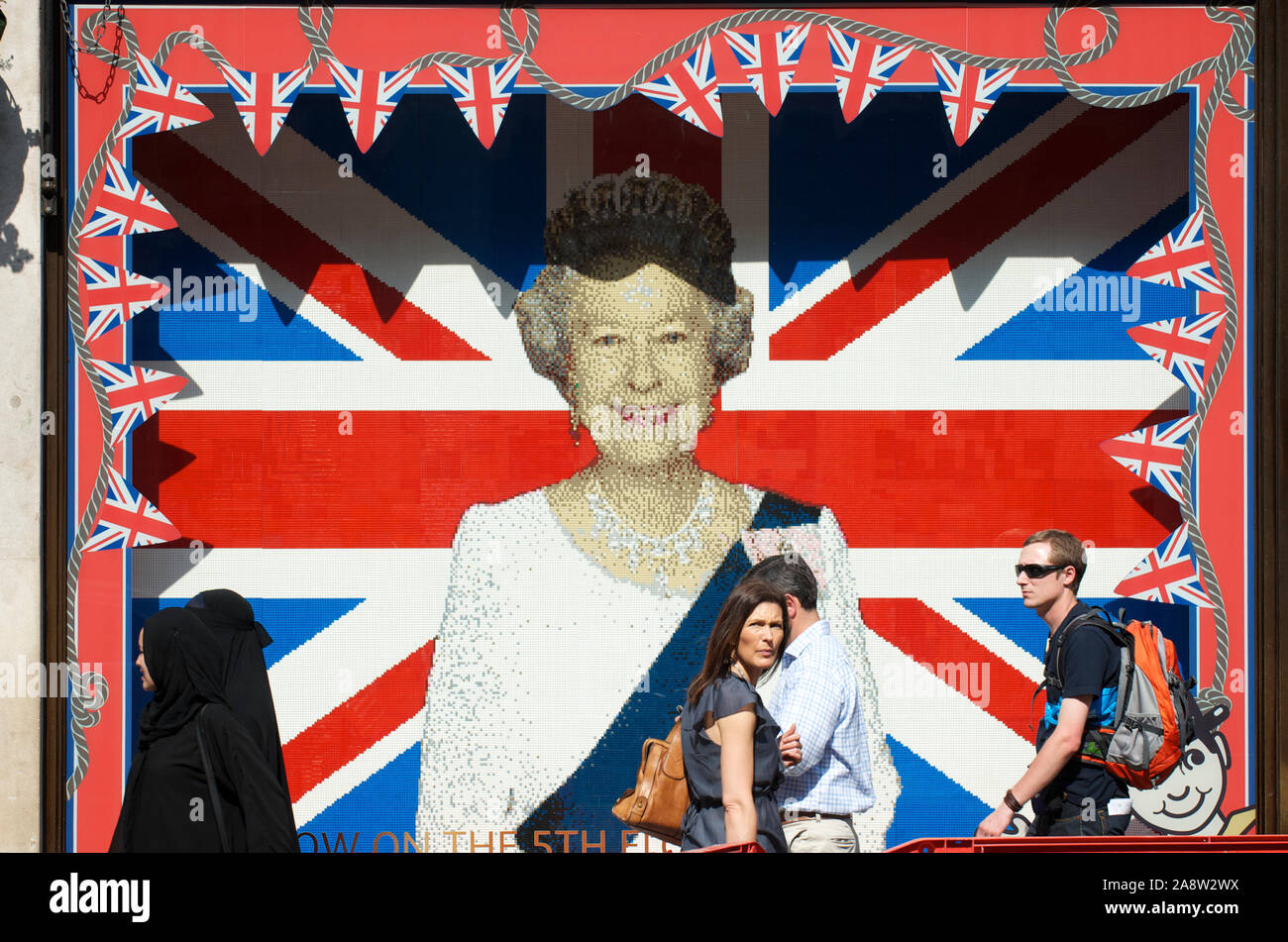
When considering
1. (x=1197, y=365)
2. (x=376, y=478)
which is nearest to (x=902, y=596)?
(x=1197, y=365)

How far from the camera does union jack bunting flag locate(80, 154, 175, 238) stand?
633 cm

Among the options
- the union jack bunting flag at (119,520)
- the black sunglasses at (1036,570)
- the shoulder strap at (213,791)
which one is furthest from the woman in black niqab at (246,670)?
the black sunglasses at (1036,570)

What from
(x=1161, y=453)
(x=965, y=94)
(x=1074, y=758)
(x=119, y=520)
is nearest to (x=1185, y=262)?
(x=1161, y=453)

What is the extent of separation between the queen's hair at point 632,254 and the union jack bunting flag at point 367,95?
1.01 metres

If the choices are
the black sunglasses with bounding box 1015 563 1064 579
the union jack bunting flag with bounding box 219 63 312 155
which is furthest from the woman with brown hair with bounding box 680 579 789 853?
the union jack bunting flag with bounding box 219 63 312 155

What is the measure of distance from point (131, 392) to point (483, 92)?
7.91ft

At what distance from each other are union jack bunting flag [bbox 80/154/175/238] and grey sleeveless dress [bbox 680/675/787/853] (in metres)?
3.80

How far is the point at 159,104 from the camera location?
6.29m

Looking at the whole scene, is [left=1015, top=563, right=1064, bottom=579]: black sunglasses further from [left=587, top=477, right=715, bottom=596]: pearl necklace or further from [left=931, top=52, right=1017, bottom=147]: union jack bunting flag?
Answer: [left=931, top=52, right=1017, bottom=147]: union jack bunting flag

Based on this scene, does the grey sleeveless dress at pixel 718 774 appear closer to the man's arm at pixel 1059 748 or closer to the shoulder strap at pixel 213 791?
the man's arm at pixel 1059 748
